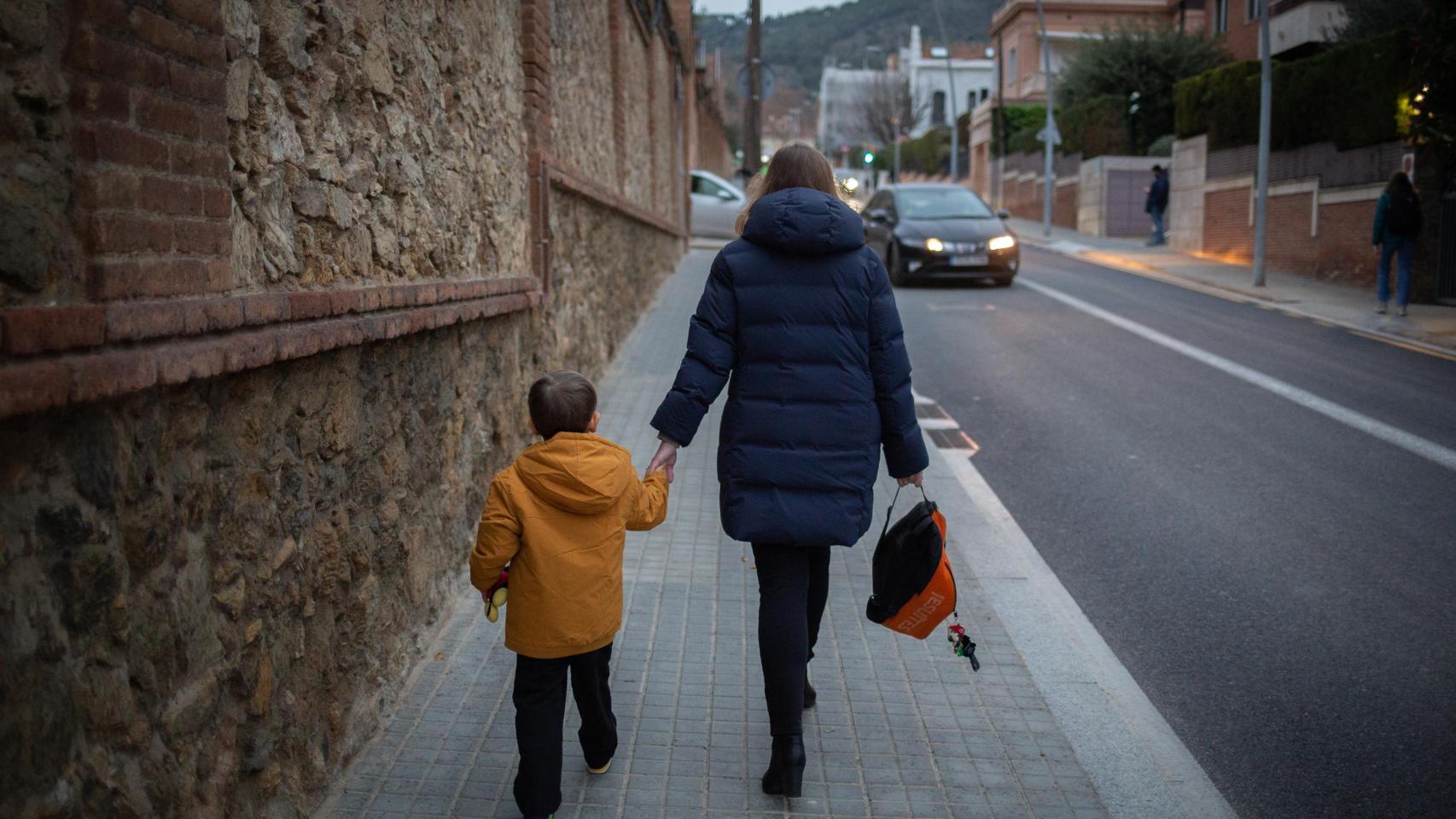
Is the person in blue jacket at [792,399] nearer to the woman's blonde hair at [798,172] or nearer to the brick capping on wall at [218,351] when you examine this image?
the woman's blonde hair at [798,172]

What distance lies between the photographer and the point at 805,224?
144 inches

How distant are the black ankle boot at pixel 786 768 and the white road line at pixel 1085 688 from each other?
93cm

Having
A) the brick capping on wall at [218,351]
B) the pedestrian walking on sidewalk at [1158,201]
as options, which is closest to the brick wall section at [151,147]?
the brick capping on wall at [218,351]

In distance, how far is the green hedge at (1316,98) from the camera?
1803cm

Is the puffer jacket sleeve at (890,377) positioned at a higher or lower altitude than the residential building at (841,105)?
lower

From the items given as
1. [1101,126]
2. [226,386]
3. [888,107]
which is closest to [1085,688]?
[226,386]

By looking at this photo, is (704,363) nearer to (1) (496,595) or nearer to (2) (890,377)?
(2) (890,377)

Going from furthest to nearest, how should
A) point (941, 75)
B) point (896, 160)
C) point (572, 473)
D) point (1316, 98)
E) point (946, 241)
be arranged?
point (941, 75)
point (896, 160)
point (1316, 98)
point (946, 241)
point (572, 473)

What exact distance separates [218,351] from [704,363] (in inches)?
57.6

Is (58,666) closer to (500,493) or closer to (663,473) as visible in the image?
(500,493)

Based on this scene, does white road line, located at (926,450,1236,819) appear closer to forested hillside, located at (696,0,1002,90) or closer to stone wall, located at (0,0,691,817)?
stone wall, located at (0,0,691,817)

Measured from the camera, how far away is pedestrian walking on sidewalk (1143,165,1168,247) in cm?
2811

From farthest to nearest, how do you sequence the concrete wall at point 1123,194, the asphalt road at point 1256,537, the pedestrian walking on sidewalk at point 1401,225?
the concrete wall at point 1123,194 → the pedestrian walking on sidewalk at point 1401,225 → the asphalt road at point 1256,537

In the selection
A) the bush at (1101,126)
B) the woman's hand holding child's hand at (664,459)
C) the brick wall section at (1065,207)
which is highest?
the bush at (1101,126)
